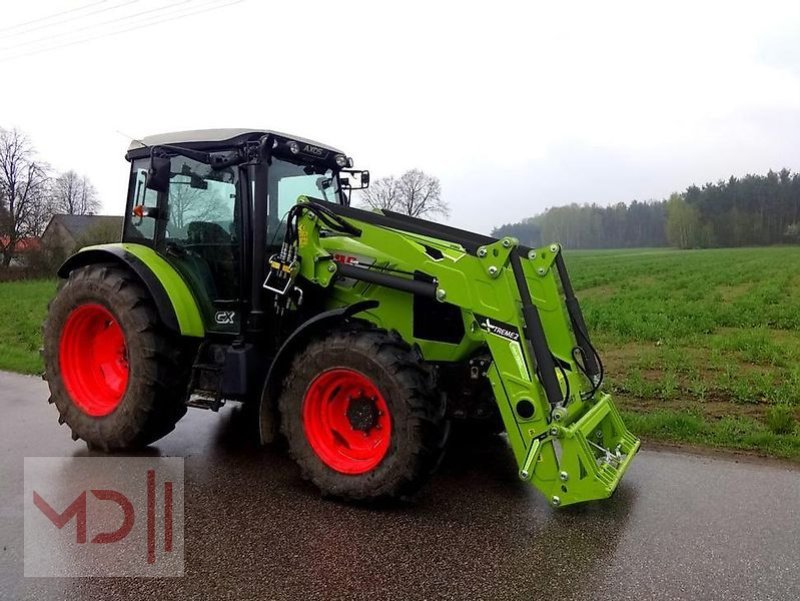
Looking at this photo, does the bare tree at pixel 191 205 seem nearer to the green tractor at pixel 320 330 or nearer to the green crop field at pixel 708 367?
the green tractor at pixel 320 330

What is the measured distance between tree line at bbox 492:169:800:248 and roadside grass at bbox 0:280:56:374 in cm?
5306

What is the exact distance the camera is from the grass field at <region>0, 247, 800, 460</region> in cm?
536

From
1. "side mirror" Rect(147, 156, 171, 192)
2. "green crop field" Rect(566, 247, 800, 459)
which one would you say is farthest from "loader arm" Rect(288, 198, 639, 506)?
Answer: "green crop field" Rect(566, 247, 800, 459)

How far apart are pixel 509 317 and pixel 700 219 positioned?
3105 inches

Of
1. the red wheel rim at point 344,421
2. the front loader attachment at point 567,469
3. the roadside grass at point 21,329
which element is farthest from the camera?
the roadside grass at point 21,329

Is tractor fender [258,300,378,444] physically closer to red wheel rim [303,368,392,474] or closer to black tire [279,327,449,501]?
black tire [279,327,449,501]

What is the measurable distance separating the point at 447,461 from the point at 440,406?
45.4 inches

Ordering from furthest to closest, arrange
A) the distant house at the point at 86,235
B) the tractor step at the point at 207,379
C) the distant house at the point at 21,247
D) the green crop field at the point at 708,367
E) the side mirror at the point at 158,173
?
the distant house at the point at 21,247 → the distant house at the point at 86,235 → the green crop field at the point at 708,367 → the tractor step at the point at 207,379 → the side mirror at the point at 158,173

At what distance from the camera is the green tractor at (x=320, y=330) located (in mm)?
3734

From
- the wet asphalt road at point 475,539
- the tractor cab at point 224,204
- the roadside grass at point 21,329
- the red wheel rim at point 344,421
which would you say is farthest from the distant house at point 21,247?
the red wheel rim at point 344,421

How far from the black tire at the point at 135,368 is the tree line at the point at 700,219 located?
64.1 meters

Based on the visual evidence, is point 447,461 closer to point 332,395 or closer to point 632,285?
point 332,395

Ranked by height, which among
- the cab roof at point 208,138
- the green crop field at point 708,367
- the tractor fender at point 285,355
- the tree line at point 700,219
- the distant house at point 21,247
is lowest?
the green crop field at point 708,367

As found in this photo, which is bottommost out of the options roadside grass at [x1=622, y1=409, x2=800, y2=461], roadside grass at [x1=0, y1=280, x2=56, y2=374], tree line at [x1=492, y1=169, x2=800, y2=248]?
roadside grass at [x1=0, y1=280, x2=56, y2=374]
